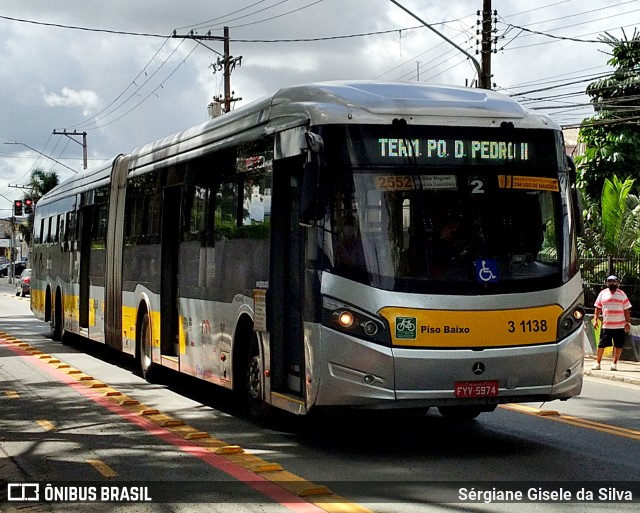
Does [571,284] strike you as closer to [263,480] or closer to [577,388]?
[577,388]

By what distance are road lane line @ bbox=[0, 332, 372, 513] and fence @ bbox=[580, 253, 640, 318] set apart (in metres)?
11.5

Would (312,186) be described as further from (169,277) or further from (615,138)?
(615,138)

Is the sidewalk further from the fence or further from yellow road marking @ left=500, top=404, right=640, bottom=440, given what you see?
yellow road marking @ left=500, top=404, right=640, bottom=440

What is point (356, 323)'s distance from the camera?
10008 millimetres

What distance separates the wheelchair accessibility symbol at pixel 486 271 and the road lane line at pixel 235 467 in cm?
235

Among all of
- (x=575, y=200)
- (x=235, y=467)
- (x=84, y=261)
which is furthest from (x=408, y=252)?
(x=84, y=261)

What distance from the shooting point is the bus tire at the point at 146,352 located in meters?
16.7

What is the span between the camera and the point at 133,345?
696 inches

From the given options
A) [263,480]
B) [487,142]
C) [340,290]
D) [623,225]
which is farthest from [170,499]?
[623,225]

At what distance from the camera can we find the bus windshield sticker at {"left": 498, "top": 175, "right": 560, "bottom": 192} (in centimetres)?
1047

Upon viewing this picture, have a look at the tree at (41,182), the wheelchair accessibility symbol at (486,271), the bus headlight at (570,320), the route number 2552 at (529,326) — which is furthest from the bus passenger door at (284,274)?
the tree at (41,182)

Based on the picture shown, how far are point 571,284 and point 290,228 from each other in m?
2.64

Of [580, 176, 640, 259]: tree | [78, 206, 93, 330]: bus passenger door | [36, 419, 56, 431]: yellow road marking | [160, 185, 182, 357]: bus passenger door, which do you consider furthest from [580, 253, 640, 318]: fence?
[36, 419, 56, 431]: yellow road marking

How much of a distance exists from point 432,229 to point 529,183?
1078mm
